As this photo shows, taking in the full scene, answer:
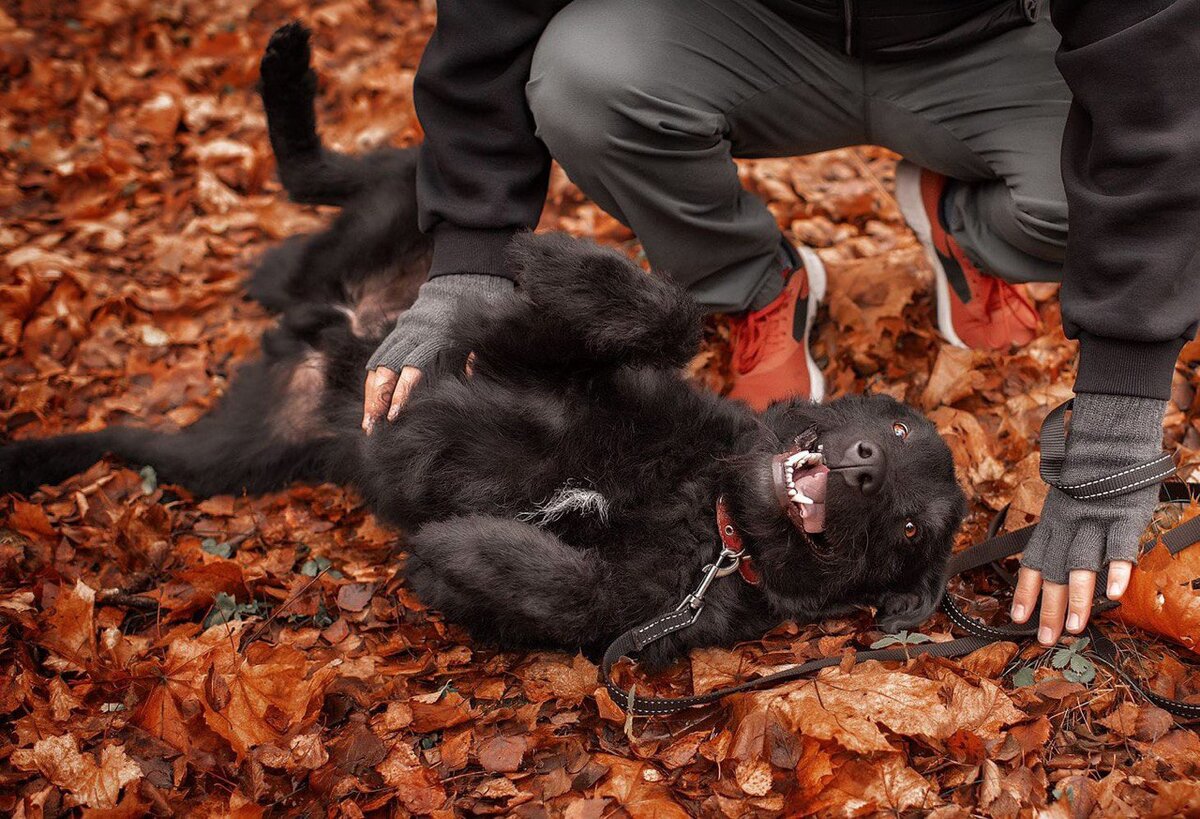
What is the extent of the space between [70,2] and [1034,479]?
6.32 meters

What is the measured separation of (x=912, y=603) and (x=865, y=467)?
0.46 metres

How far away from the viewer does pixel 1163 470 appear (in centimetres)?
197

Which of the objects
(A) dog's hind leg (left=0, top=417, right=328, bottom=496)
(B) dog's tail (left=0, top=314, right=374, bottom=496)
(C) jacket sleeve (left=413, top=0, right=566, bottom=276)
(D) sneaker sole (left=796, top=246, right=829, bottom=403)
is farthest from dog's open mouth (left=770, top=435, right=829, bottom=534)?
(A) dog's hind leg (left=0, top=417, right=328, bottom=496)

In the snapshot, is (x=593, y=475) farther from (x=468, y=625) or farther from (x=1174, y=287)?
(x=1174, y=287)

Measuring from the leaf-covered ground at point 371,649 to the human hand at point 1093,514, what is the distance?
274mm

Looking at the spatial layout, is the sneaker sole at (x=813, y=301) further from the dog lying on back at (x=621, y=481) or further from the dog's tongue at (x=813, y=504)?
the dog's tongue at (x=813, y=504)

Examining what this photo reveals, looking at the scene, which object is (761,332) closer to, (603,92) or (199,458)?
(603,92)

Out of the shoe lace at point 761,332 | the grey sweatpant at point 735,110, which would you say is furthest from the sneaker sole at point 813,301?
the grey sweatpant at point 735,110

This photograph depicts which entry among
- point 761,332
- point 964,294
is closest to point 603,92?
point 761,332

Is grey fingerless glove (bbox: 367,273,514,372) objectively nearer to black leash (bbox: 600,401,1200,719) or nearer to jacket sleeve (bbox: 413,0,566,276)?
jacket sleeve (bbox: 413,0,566,276)

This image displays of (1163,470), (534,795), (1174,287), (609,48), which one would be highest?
(609,48)

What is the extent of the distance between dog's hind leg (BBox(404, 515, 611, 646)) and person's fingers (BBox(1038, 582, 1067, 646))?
1067 millimetres

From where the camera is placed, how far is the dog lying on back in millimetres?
2248

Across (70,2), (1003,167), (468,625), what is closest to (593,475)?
(468,625)
